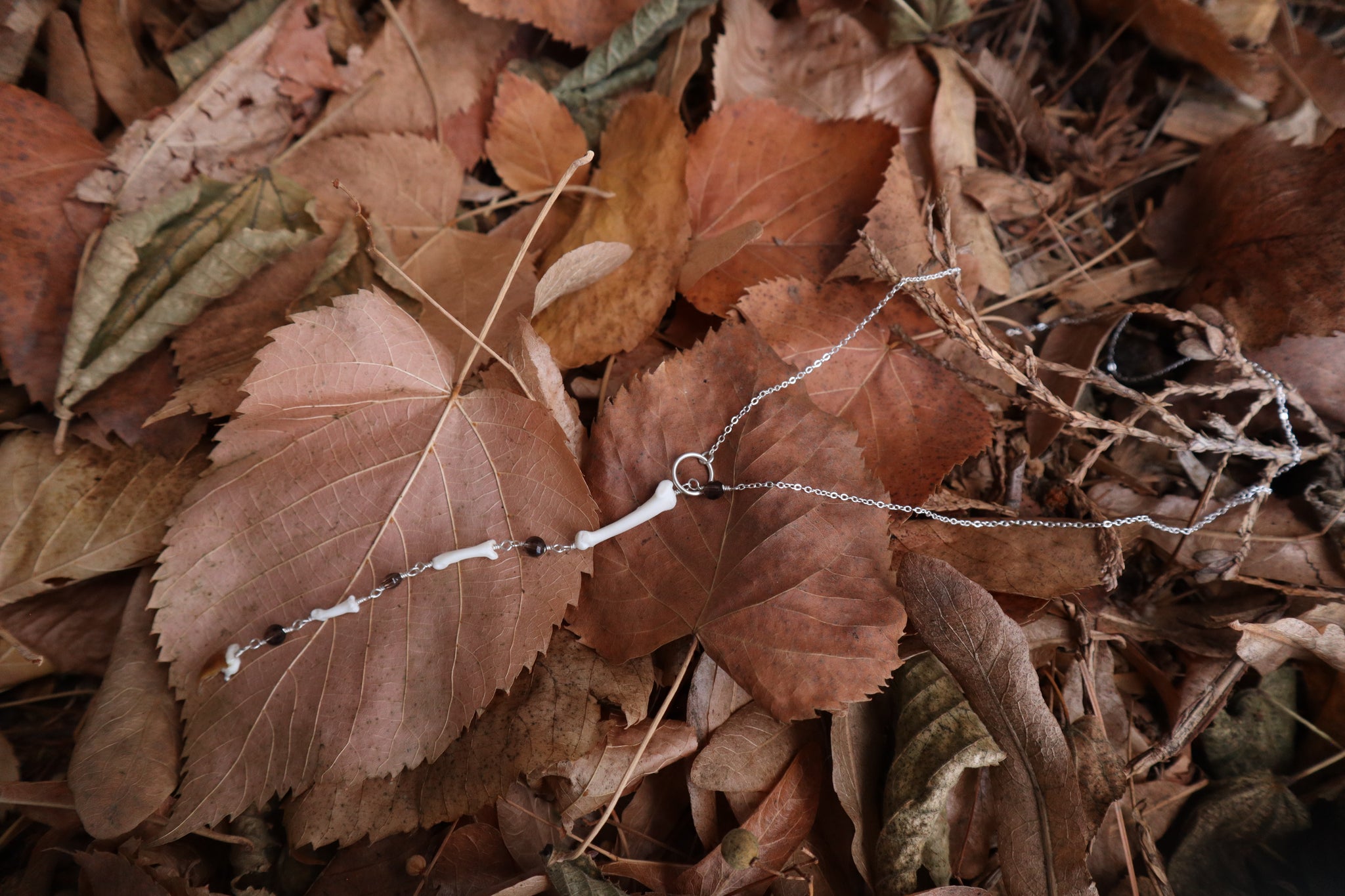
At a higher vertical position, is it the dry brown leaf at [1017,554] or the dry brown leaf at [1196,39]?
the dry brown leaf at [1196,39]

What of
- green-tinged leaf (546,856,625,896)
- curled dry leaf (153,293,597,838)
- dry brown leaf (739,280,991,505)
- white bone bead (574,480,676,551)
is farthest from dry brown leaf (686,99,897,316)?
green-tinged leaf (546,856,625,896)

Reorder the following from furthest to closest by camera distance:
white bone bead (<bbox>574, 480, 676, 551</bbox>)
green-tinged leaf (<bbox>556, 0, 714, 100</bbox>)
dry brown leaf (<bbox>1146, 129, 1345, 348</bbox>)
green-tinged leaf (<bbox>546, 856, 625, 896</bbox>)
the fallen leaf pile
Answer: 1. green-tinged leaf (<bbox>556, 0, 714, 100</bbox>)
2. dry brown leaf (<bbox>1146, 129, 1345, 348</bbox>)
3. white bone bead (<bbox>574, 480, 676, 551</bbox>)
4. the fallen leaf pile
5. green-tinged leaf (<bbox>546, 856, 625, 896</bbox>)

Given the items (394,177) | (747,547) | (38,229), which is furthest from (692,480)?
(38,229)

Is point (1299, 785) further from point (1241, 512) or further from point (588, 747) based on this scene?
point (588, 747)

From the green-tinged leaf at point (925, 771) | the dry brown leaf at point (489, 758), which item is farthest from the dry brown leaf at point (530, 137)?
the green-tinged leaf at point (925, 771)

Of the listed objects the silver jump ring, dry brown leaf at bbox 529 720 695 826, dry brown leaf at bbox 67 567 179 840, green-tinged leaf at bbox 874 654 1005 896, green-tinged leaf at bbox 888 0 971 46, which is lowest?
dry brown leaf at bbox 67 567 179 840

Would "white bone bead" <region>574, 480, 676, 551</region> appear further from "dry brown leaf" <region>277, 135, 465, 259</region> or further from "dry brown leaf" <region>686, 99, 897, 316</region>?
"dry brown leaf" <region>277, 135, 465, 259</region>

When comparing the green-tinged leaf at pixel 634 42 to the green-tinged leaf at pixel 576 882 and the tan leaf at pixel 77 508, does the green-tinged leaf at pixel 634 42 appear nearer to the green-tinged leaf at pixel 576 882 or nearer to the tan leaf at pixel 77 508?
the tan leaf at pixel 77 508
